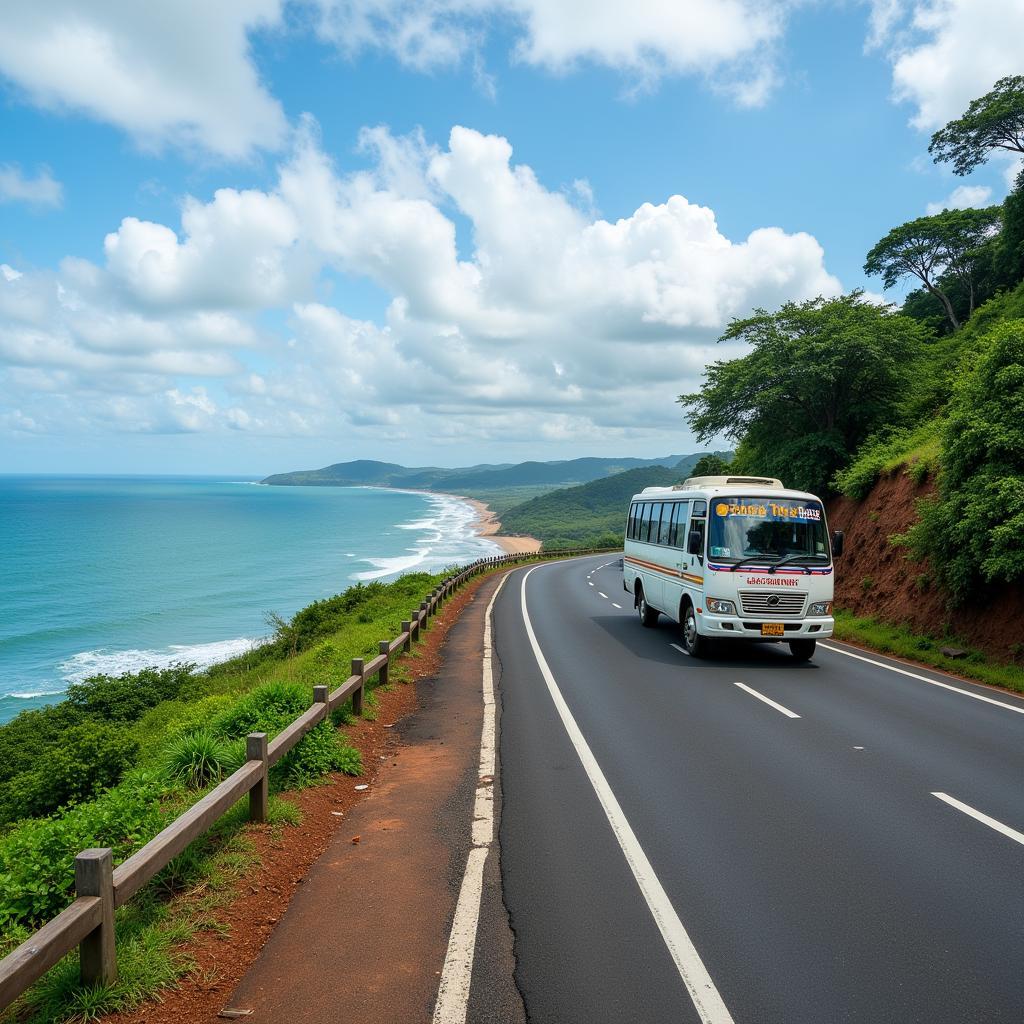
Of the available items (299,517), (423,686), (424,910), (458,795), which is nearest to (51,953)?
(424,910)

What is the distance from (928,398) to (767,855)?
25854 mm

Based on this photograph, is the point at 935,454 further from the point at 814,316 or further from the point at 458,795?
the point at 458,795

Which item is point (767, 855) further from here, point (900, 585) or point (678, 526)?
point (900, 585)

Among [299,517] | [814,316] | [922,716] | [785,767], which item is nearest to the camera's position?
[785,767]

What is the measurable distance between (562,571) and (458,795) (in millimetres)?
37709

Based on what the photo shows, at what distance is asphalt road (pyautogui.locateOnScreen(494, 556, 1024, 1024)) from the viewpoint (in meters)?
3.93

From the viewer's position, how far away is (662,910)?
15.6ft

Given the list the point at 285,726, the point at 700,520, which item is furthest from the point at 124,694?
the point at 700,520

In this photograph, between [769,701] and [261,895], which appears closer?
[261,895]

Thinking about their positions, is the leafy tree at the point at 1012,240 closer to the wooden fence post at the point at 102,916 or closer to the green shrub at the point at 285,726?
the green shrub at the point at 285,726

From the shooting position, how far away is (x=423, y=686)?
1212cm

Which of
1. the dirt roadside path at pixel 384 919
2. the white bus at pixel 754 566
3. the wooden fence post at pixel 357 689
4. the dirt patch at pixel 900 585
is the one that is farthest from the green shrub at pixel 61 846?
the dirt patch at pixel 900 585

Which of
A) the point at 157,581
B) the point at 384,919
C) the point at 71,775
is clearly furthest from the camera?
the point at 157,581

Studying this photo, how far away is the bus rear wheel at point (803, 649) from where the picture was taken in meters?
14.1
